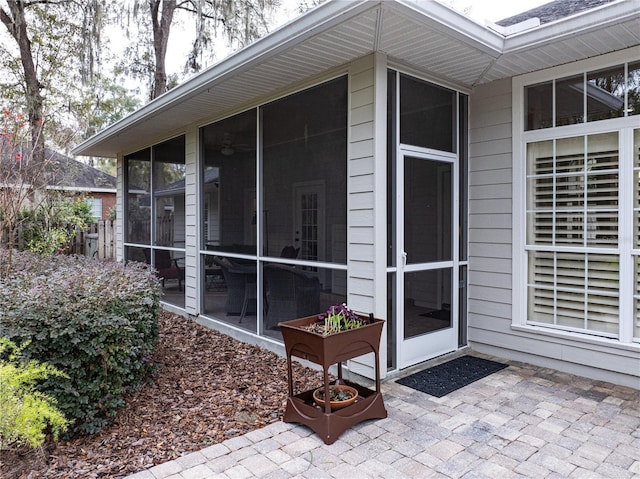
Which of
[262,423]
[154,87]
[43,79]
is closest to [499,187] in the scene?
[262,423]

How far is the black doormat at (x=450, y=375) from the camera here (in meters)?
3.25

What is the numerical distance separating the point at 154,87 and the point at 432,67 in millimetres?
10257

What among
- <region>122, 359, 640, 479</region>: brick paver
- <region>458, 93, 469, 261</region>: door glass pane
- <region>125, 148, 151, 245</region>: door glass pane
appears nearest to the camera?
<region>122, 359, 640, 479</region>: brick paver

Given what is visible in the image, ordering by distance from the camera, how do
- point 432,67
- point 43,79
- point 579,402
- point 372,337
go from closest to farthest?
1. point 372,337
2. point 579,402
3. point 432,67
4. point 43,79

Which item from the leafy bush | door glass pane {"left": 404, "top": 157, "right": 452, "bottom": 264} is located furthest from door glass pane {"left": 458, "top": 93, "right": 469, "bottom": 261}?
A: the leafy bush

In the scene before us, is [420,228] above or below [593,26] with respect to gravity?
below

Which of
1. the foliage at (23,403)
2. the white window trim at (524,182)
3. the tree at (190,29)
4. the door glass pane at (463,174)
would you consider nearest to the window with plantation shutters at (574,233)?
the white window trim at (524,182)

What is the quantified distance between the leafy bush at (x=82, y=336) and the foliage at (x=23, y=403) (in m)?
0.09

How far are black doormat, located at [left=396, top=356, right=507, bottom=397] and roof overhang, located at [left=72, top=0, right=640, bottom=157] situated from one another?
247 cm

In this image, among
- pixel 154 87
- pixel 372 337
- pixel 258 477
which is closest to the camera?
pixel 258 477

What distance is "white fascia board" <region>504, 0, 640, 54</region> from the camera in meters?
2.67

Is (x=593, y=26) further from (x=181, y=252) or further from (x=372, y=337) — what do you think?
(x=181, y=252)

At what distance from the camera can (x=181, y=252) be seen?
234 inches

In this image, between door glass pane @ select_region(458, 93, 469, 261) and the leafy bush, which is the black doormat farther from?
the leafy bush
